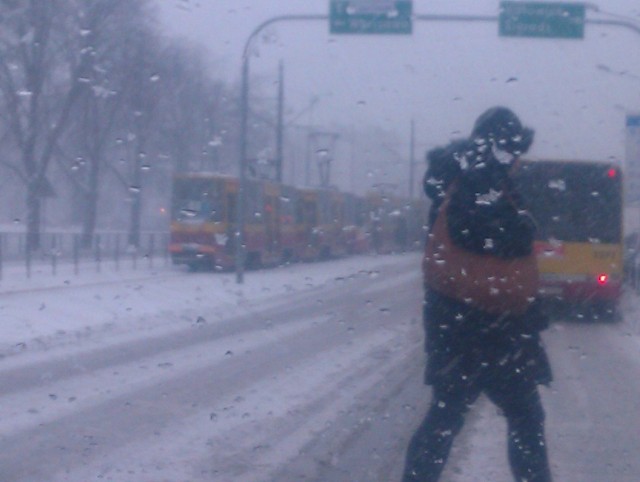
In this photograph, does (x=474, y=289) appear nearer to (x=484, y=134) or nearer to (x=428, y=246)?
(x=428, y=246)

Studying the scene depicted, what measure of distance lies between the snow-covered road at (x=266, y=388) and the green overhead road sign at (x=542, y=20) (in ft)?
11.6

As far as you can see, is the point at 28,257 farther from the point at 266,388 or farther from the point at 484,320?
the point at 484,320

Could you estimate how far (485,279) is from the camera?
17.9ft

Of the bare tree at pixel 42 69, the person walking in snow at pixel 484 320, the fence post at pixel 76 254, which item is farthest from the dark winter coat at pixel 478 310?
the bare tree at pixel 42 69

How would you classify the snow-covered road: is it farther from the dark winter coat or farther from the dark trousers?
the dark winter coat

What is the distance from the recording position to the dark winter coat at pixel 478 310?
545 cm

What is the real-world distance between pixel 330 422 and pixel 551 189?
5.97 metres

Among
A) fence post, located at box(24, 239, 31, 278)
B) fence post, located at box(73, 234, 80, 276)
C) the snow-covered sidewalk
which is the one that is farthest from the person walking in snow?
fence post, located at box(73, 234, 80, 276)

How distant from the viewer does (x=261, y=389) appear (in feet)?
34.1

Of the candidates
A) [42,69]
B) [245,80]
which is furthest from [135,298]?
[42,69]

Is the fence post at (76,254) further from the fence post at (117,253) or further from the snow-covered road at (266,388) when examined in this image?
the snow-covered road at (266,388)

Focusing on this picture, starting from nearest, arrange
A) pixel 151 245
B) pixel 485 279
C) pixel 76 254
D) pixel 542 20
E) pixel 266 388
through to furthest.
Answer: pixel 485 279 < pixel 266 388 < pixel 542 20 < pixel 151 245 < pixel 76 254

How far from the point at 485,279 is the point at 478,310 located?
151mm

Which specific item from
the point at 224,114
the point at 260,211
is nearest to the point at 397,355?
the point at 260,211
